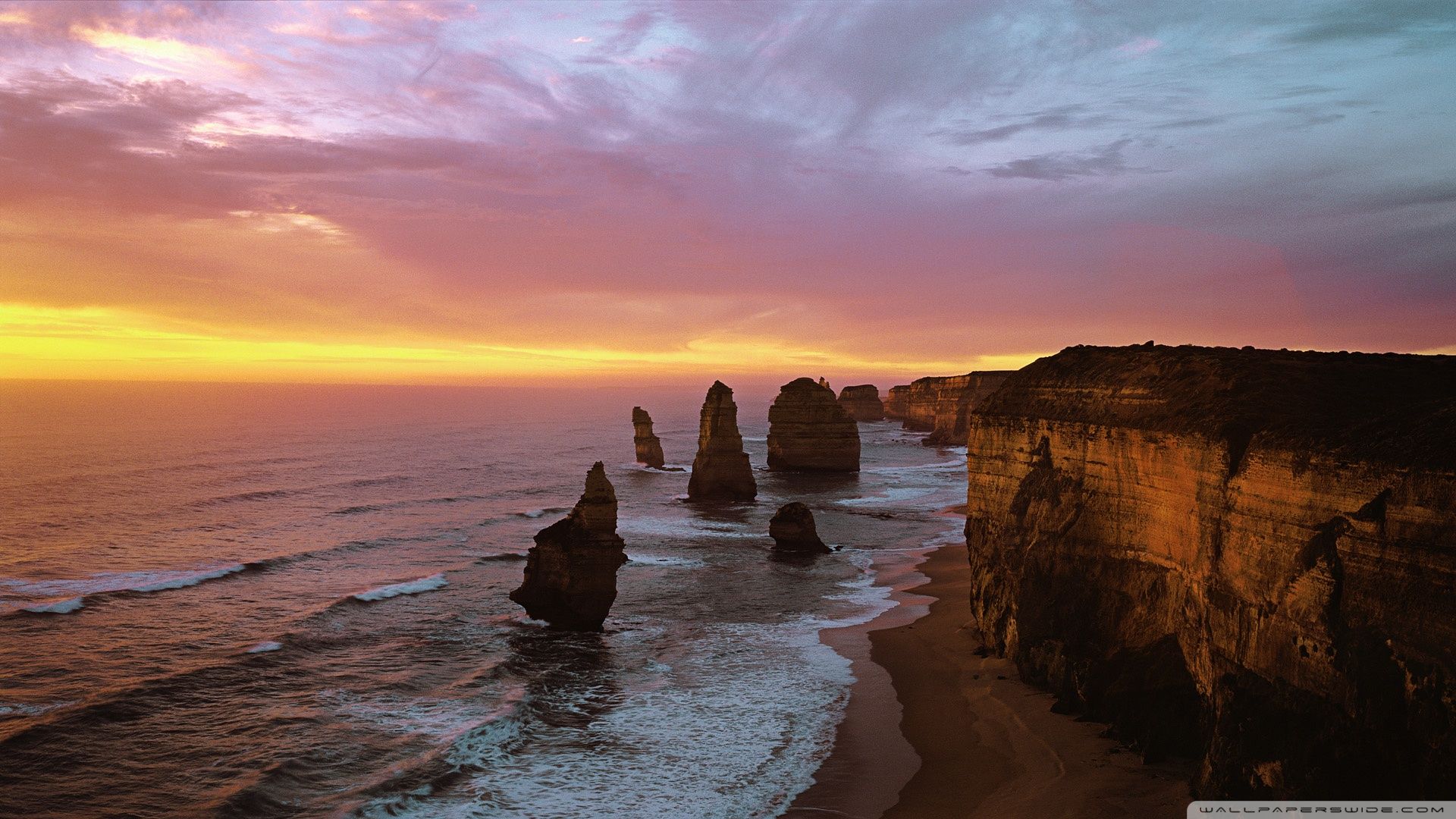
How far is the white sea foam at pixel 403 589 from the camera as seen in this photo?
40.1m

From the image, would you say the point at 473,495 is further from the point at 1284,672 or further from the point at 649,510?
the point at 1284,672

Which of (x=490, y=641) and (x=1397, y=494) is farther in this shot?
(x=490, y=641)

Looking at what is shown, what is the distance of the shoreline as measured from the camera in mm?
18281

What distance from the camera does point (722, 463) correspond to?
75.1m

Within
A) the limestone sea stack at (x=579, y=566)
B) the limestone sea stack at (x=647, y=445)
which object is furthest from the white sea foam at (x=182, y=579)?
the limestone sea stack at (x=647, y=445)

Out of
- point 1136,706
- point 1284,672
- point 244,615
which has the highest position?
point 1284,672

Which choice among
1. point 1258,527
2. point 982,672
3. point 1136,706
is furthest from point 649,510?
point 1258,527

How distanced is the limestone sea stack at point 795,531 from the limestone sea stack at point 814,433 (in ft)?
135

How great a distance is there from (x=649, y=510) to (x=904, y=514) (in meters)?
20.3

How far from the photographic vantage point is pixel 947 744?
22.7 meters

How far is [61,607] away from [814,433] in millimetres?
69679

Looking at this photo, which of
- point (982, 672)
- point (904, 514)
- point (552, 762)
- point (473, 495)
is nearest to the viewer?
point (552, 762)

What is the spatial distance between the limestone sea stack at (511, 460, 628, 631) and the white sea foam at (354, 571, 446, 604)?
9.27 m

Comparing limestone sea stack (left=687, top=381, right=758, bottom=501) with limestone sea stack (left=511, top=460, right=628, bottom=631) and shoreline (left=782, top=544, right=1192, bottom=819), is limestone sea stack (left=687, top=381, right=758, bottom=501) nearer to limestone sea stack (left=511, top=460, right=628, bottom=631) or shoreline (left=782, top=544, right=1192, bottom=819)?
limestone sea stack (left=511, top=460, right=628, bottom=631)
